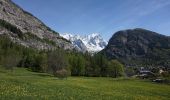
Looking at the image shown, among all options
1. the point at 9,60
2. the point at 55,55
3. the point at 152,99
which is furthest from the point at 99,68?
the point at 152,99

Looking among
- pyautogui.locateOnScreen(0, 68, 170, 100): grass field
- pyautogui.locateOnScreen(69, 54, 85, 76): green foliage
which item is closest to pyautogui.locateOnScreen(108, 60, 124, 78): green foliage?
pyautogui.locateOnScreen(69, 54, 85, 76): green foliage

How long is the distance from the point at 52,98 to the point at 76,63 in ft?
492

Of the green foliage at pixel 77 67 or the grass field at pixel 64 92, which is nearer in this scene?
the grass field at pixel 64 92

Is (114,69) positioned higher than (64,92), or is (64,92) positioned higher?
(114,69)

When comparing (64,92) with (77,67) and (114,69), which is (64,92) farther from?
(114,69)

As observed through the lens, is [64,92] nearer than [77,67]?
Yes

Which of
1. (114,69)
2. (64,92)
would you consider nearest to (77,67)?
(114,69)

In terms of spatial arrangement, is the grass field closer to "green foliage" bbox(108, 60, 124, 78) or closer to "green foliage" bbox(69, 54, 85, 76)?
"green foliage" bbox(69, 54, 85, 76)

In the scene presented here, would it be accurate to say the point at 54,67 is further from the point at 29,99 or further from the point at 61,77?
the point at 29,99

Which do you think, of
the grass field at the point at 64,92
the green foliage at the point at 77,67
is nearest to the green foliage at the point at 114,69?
the green foliage at the point at 77,67

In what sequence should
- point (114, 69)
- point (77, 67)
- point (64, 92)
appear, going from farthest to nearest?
point (114, 69) < point (77, 67) < point (64, 92)

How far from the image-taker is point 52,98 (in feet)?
113

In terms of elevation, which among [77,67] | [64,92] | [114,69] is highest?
[77,67]

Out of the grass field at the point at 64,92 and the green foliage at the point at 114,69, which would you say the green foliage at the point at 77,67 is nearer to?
the green foliage at the point at 114,69
